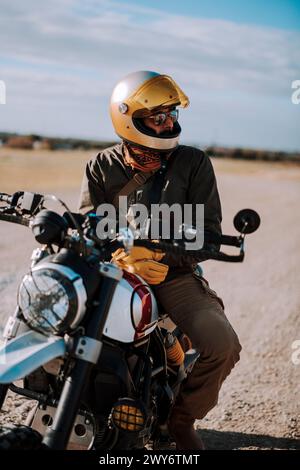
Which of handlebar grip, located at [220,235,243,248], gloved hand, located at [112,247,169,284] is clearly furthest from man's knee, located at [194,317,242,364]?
handlebar grip, located at [220,235,243,248]

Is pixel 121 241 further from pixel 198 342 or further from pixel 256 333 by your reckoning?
pixel 256 333

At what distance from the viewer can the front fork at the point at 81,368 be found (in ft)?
9.78

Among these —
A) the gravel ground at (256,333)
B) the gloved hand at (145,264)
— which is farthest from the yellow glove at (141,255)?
the gravel ground at (256,333)

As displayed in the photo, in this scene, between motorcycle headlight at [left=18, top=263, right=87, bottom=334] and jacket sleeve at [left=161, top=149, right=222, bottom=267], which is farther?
jacket sleeve at [left=161, top=149, right=222, bottom=267]

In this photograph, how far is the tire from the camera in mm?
3062

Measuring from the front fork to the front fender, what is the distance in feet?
0.36

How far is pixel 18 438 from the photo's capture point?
3.09 meters

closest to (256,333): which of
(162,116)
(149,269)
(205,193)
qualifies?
(205,193)

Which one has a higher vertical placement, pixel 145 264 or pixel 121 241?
pixel 121 241

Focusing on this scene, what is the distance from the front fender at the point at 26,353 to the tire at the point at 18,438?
0.28 metres

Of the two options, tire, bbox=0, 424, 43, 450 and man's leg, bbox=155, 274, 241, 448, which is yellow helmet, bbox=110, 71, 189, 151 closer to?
man's leg, bbox=155, 274, 241, 448

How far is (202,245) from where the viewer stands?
3.23 metres

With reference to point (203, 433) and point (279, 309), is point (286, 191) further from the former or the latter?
point (203, 433)

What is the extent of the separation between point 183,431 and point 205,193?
146 centimetres
